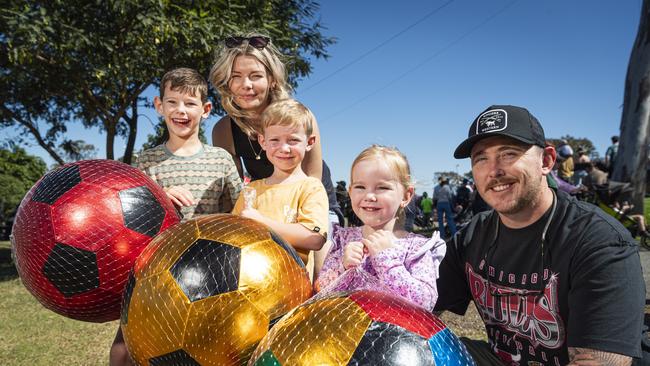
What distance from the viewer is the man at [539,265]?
1.84m

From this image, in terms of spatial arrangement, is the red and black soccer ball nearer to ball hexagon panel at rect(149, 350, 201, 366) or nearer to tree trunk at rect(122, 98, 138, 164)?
ball hexagon panel at rect(149, 350, 201, 366)

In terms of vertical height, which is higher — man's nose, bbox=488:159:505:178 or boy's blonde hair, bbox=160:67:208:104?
boy's blonde hair, bbox=160:67:208:104

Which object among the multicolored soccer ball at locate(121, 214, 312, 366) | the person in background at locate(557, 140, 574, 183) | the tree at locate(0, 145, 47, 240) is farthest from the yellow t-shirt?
the tree at locate(0, 145, 47, 240)

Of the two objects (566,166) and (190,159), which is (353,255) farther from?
(566,166)

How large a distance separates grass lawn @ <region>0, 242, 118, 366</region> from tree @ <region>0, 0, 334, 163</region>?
3.92 meters

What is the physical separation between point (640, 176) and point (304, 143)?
9026 millimetres

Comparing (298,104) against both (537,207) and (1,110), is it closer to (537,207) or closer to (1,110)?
(537,207)

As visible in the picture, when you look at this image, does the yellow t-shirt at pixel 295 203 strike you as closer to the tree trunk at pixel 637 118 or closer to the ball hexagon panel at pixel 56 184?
the ball hexagon panel at pixel 56 184

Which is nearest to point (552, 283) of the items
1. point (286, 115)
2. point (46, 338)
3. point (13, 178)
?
point (286, 115)

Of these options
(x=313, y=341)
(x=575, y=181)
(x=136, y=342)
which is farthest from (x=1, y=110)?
(x=575, y=181)

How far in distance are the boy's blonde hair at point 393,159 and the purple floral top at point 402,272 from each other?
0.31m

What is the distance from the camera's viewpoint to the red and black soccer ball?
204 centimetres

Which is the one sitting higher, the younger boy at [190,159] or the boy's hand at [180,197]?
the younger boy at [190,159]

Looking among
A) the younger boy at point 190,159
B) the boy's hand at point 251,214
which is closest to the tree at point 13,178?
the younger boy at point 190,159
